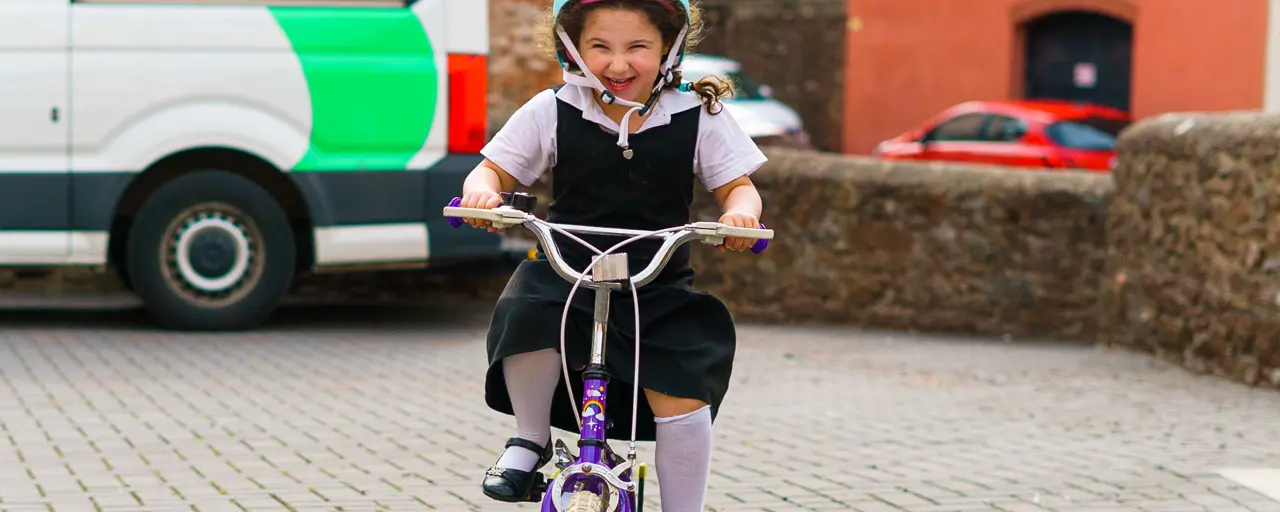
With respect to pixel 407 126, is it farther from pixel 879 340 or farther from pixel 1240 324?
pixel 1240 324

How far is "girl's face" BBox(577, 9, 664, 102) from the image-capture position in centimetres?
389

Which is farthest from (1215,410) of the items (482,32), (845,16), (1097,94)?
(845,16)

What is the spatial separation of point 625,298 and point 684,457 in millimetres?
344

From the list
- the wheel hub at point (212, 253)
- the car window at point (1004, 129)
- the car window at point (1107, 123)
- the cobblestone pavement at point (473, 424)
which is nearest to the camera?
the cobblestone pavement at point (473, 424)

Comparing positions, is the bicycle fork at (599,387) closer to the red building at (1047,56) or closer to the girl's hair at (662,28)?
the girl's hair at (662,28)

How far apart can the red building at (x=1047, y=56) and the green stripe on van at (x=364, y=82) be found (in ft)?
52.5

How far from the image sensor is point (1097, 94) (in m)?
26.6

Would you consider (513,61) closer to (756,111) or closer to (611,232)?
(611,232)

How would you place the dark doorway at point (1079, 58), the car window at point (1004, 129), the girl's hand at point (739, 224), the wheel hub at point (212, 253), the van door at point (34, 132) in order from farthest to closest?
the dark doorway at point (1079, 58), the car window at point (1004, 129), the wheel hub at point (212, 253), the van door at point (34, 132), the girl's hand at point (739, 224)

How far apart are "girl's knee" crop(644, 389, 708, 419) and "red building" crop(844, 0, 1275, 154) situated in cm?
2081

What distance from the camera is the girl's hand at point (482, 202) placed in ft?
12.4

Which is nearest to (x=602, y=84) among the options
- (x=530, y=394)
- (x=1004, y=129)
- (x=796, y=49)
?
(x=530, y=394)

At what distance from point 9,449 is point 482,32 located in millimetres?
4179

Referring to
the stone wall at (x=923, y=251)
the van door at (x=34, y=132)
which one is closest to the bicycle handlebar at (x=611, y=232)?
the van door at (x=34, y=132)
